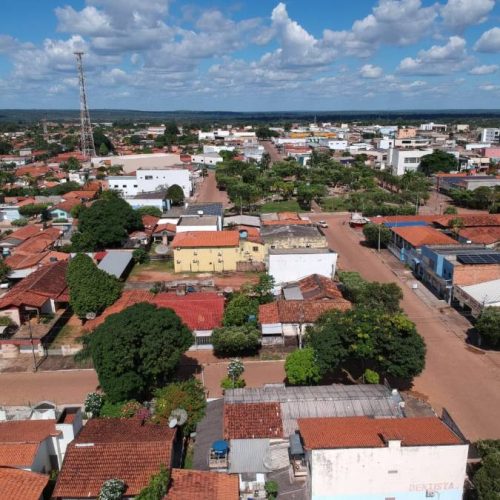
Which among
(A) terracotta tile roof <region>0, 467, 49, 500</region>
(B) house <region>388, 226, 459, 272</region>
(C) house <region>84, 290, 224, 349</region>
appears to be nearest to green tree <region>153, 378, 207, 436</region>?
(A) terracotta tile roof <region>0, 467, 49, 500</region>

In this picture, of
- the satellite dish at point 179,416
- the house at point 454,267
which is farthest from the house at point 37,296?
the house at point 454,267

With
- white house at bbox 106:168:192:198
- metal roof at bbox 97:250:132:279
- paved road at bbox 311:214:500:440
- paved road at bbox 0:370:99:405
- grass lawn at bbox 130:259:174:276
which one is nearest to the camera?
paved road at bbox 311:214:500:440

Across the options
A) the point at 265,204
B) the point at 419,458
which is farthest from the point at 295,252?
the point at 265,204

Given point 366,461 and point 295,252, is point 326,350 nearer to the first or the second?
point 366,461

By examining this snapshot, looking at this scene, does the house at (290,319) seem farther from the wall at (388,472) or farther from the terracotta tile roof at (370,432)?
the wall at (388,472)

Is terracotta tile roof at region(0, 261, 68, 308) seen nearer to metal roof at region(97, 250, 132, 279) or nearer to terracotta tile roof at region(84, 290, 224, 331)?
metal roof at region(97, 250, 132, 279)
